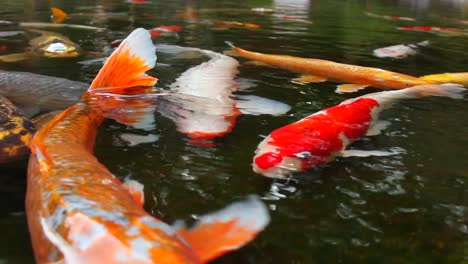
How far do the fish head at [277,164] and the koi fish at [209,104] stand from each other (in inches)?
23.7

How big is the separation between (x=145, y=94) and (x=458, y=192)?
225 cm

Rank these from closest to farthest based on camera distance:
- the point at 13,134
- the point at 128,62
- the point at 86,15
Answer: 1. the point at 13,134
2. the point at 128,62
3. the point at 86,15

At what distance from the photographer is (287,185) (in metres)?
2.29

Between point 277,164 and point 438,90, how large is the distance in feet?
8.12

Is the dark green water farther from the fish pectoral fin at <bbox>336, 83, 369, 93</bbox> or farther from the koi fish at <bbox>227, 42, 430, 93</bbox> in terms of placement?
the koi fish at <bbox>227, 42, 430, 93</bbox>

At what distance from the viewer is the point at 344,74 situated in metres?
4.77

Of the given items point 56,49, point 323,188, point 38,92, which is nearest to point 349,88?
point 323,188

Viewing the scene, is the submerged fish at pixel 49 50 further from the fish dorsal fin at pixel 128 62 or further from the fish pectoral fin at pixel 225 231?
the fish pectoral fin at pixel 225 231

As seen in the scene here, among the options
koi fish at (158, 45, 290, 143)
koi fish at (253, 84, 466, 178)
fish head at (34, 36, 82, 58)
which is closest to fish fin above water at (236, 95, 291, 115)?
koi fish at (158, 45, 290, 143)

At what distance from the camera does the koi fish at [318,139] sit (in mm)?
2342

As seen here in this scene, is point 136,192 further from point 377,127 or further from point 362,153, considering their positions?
point 377,127

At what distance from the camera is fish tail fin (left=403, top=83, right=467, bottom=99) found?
409 cm

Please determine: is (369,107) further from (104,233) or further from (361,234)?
(104,233)

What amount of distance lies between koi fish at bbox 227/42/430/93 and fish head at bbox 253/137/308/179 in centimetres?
214
